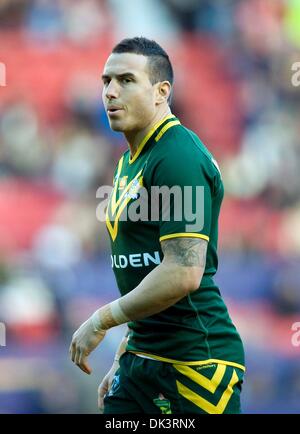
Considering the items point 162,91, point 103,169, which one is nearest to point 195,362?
point 162,91

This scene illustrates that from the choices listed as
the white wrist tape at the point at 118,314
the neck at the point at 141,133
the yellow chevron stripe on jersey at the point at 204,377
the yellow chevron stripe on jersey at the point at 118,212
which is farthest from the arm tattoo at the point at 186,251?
the neck at the point at 141,133

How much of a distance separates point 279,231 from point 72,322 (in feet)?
8.14

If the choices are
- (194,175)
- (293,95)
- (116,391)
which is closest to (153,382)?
(116,391)

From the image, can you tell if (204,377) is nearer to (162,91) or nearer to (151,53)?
(162,91)

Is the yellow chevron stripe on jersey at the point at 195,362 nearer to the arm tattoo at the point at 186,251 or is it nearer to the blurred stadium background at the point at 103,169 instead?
the arm tattoo at the point at 186,251

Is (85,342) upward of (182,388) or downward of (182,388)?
upward

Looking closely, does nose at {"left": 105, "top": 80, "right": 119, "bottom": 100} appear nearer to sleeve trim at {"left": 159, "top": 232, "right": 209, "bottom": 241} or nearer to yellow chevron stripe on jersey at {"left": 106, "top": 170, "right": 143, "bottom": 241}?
yellow chevron stripe on jersey at {"left": 106, "top": 170, "right": 143, "bottom": 241}

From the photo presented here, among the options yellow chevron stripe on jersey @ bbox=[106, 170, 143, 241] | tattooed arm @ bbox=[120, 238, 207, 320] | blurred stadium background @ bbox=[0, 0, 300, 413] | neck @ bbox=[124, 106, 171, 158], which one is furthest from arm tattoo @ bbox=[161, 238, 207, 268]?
blurred stadium background @ bbox=[0, 0, 300, 413]

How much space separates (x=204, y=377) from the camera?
3.89 metres

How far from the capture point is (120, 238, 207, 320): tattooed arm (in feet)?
11.9

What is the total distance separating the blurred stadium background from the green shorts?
422cm

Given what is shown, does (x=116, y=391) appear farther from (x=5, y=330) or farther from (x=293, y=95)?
(x=293, y=95)

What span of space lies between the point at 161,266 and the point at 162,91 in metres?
0.95

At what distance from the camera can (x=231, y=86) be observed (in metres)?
10.0
